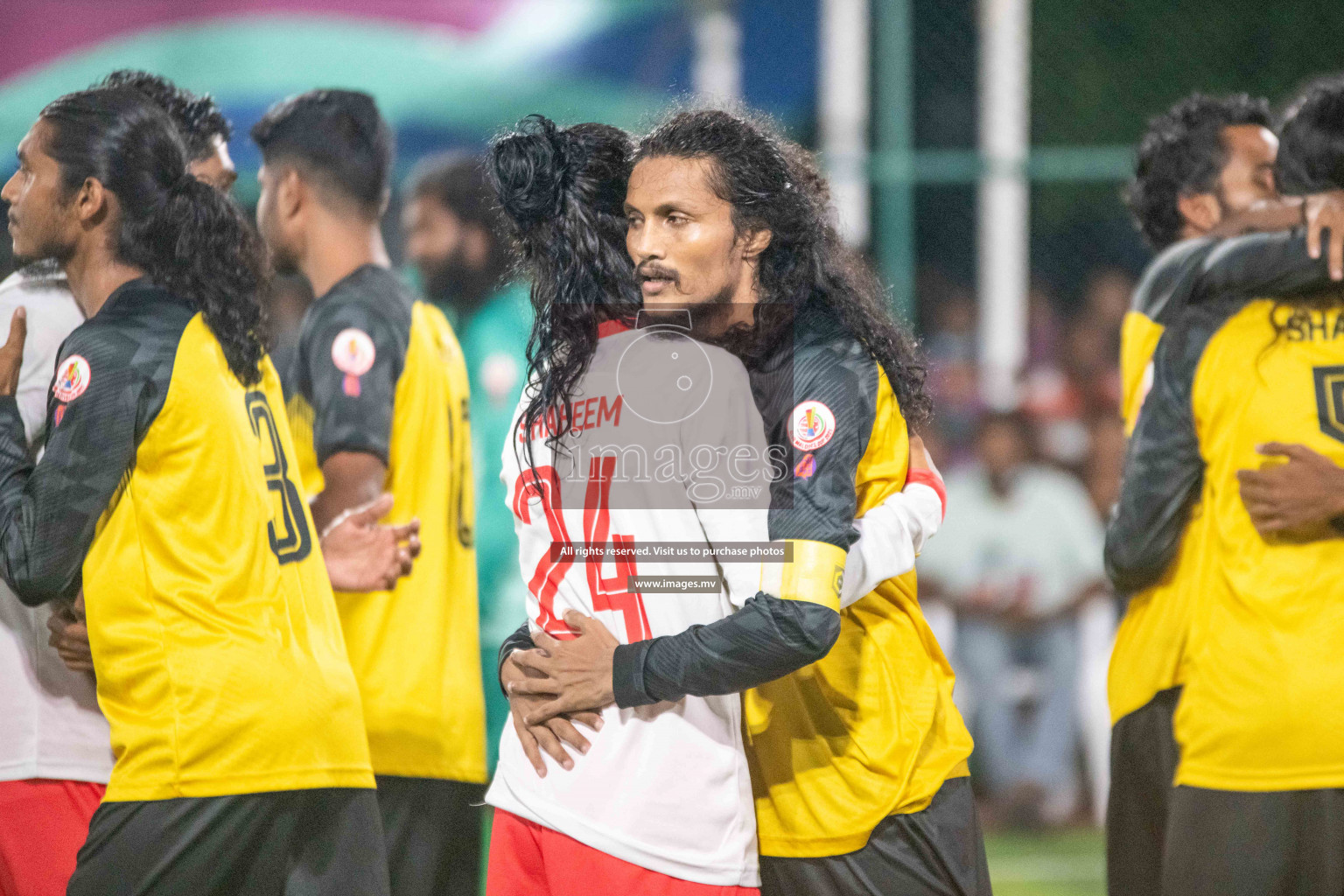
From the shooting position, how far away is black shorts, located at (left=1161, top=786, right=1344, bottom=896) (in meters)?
2.66

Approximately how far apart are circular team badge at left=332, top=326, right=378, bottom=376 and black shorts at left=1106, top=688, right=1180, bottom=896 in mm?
1891

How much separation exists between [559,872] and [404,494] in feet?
4.40

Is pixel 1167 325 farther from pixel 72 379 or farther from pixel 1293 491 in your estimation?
pixel 72 379

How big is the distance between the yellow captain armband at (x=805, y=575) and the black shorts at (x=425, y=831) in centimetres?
139

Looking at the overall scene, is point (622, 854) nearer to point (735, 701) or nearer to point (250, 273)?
point (735, 701)

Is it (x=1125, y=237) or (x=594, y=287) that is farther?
(x=1125, y=237)

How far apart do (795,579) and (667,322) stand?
0.47 metres

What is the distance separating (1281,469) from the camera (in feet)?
8.81

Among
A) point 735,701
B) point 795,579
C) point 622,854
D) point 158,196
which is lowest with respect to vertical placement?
point 622,854

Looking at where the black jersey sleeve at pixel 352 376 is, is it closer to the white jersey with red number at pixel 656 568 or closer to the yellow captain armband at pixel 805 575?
the white jersey with red number at pixel 656 568

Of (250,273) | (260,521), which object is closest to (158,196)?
(250,273)

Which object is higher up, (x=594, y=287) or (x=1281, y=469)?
(x=594, y=287)

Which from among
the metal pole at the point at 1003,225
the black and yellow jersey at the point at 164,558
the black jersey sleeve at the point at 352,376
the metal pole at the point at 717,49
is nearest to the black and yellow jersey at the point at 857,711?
the black and yellow jersey at the point at 164,558

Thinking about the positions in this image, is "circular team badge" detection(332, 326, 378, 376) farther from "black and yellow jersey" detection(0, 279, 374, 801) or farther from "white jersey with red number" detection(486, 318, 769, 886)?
"white jersey with red number" detection(486, 318, 769, 886)
